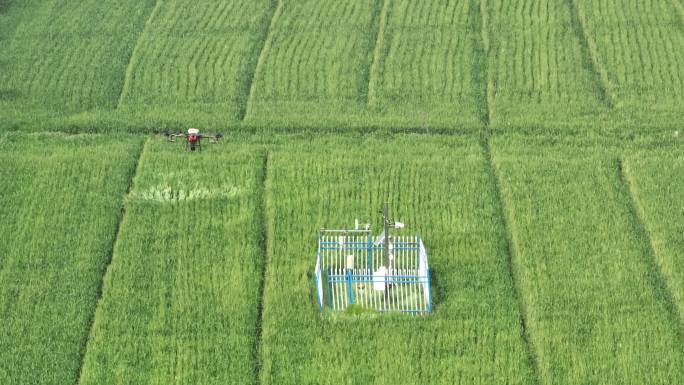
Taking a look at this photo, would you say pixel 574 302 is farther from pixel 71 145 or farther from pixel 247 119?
pixel 71 145

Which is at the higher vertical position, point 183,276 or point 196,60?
point 183,276

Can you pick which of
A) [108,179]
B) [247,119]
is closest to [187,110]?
[247,119]

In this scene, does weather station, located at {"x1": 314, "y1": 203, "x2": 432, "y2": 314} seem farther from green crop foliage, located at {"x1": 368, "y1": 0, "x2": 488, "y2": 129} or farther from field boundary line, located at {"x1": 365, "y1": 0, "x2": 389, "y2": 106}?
field boundary line, located at {"x1": 365, "y1": 0, "x2": 389, "y2": 106}

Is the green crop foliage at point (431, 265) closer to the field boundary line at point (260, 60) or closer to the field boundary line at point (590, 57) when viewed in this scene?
the field boundary line at point (260, 60)

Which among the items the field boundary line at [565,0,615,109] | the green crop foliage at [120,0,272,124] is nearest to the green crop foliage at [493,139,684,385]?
the field boundary line at [565,0,615,109]

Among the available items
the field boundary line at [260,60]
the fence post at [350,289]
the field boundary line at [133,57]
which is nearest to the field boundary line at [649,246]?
the fence post at [350,289]

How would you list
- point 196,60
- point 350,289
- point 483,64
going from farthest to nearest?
point 196,60 → point 483,64 → point 350,289

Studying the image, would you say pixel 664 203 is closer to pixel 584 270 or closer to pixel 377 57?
pixel 584 270

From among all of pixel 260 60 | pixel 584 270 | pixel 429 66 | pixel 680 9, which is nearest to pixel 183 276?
pixel 584 270
